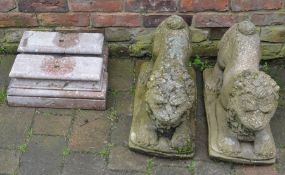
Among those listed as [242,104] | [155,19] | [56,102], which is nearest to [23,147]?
[56,102]

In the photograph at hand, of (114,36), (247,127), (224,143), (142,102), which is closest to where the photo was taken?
(247,127)

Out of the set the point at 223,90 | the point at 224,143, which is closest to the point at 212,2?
the point at 223,90

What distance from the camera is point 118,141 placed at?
3.58 meters

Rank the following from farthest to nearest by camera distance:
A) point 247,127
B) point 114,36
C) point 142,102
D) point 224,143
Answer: point 114,36 → point 142,102 → point 224,143 → point 247,127

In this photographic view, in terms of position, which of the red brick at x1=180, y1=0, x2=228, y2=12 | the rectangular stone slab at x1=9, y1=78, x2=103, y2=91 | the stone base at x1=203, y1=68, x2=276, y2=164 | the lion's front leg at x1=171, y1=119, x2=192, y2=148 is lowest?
the stone base at x1=203, y1=68, x2=276, y2=164

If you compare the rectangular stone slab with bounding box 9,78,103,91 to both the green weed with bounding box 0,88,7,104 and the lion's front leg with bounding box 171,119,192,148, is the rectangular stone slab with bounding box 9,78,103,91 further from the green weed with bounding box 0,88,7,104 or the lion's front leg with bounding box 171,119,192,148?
the lion's front leg with bounding box 171,119,192,148

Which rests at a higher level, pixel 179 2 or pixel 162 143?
pixel 179 2

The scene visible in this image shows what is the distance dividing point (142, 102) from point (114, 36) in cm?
69

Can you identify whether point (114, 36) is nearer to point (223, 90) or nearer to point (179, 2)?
point (179, 2)

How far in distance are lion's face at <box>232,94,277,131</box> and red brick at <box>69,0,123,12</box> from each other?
123 cm

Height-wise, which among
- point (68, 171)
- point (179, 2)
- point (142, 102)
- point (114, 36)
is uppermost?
point (179, 2)

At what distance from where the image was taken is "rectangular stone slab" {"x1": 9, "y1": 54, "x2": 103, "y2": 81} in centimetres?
365

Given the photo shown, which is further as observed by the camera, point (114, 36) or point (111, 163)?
point (114, 36)

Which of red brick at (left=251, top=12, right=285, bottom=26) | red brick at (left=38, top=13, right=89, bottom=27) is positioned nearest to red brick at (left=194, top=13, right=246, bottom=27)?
red brick at (left=251, top=12, right=285, bottom=26)
